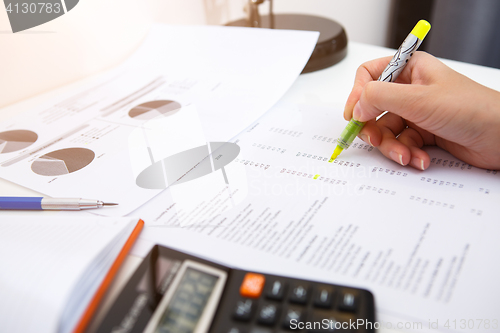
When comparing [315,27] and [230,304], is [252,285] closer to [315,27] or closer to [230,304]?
[230,304]

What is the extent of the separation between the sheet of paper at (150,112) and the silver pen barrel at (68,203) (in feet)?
0.05

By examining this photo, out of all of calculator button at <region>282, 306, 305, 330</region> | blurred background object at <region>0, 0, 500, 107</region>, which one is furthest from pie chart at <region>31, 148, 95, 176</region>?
calculator button at <region>282, 306, 305, 330</region>

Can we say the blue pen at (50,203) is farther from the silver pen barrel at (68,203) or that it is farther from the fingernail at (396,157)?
the fingernail at (396,157)

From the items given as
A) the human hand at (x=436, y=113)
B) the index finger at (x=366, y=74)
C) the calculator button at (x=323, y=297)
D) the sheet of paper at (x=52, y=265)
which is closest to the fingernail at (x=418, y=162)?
the human hand at (x=436, y=113)

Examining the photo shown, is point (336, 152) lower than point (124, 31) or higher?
lower

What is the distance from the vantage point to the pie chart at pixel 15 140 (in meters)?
0.51

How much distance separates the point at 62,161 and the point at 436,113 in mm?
445

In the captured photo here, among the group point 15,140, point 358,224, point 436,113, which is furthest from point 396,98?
point 15,140

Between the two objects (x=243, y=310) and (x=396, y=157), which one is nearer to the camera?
(x=243, y=310)

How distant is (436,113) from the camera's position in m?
0.39

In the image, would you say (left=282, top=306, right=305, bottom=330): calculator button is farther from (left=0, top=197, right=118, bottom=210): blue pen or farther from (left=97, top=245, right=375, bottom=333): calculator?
(left=0, top=197, right=118, bottom=210): blue pen

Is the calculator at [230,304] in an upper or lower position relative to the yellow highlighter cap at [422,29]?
lower

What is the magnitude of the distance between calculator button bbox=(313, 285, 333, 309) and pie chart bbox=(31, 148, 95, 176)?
0.33m

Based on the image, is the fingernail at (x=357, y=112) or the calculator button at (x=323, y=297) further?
the fingernail at (x=357, y=112)
